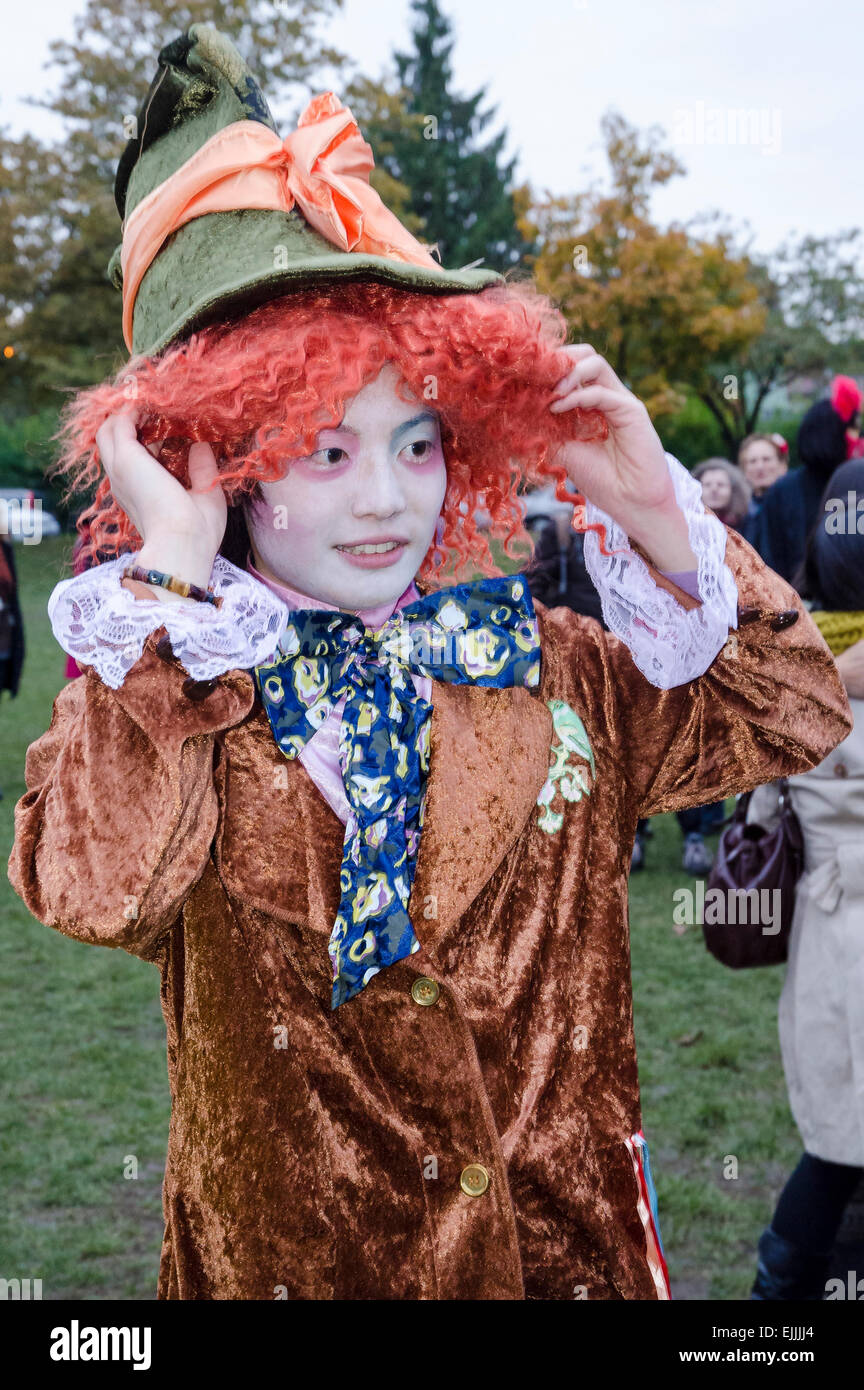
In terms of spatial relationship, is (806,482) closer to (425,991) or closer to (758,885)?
(758,885)

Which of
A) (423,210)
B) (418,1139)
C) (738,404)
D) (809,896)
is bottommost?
(418,1139)

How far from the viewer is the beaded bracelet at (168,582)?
149 centimetres

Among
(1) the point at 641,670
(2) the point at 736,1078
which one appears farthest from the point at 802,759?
(2) the point at 736,1078

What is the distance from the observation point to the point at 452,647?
1655 millimetres

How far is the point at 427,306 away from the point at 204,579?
459mm

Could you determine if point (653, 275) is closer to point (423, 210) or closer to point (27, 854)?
point (423, 210)

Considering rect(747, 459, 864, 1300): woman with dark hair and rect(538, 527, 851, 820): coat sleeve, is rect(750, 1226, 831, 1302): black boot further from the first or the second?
rect(538, 527, 851, 820): coat sleeve

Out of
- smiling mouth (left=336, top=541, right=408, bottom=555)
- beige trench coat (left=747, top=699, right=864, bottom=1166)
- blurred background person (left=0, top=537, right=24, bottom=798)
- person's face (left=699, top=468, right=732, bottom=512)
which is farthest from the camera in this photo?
blurred background person (left=0, top=537, right=24, bottom=798)

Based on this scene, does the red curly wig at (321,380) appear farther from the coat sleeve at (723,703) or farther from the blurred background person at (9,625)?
the blurred background person at (9,625)

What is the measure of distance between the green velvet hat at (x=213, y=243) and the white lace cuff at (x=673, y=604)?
1.28 feet

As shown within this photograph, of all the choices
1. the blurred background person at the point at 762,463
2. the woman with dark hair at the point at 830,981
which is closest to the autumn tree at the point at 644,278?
the blurred background person at the point at 762,463

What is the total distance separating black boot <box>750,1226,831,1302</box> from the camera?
2674 mm

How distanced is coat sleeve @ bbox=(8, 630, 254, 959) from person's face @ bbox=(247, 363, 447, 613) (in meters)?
0.20

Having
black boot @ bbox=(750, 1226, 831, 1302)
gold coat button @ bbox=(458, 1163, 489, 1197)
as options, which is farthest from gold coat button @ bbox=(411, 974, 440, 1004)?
black boot @ bbox=(750, 1226, 831, 1302)
